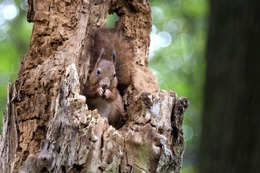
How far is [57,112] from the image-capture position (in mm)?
4066

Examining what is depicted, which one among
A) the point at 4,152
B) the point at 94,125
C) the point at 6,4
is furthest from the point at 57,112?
the point at 6,4

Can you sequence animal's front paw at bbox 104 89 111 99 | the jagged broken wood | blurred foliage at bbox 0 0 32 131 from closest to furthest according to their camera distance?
the jagged broken wood
animal's front paw at bbox 104 89 111 99
blurred foliage at bbox 0 0 32 131

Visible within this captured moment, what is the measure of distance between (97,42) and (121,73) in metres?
0.33

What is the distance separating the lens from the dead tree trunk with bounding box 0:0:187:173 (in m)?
3.99

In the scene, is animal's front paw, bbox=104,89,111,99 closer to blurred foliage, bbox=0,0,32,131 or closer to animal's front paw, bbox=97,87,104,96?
animal's front paw, bbox=97,87,104,96

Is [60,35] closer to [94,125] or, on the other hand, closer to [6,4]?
[94,125]

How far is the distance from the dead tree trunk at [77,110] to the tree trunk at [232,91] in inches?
69.5

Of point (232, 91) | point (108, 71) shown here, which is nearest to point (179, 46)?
point (108, 71)

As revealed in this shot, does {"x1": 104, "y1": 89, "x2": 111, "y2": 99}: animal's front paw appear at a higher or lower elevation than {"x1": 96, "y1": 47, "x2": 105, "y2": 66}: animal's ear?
lower

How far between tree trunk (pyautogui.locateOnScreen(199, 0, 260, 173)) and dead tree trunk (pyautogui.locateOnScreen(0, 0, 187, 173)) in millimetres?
1765

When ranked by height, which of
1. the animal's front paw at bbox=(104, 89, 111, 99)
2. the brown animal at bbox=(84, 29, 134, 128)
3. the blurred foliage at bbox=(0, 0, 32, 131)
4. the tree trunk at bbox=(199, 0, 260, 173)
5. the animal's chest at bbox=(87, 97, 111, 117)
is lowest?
the tree trunk at bbox=(199, 0, 260, 173)

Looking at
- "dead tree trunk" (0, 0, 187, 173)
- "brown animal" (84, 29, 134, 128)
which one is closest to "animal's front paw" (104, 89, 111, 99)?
"brown animal" (84, 29, 134, 128)

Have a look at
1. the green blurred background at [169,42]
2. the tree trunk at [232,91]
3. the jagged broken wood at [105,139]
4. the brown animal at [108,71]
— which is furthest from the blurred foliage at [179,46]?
the tree trunk at [232,91]

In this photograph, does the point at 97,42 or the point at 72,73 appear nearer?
the point at 72,73
